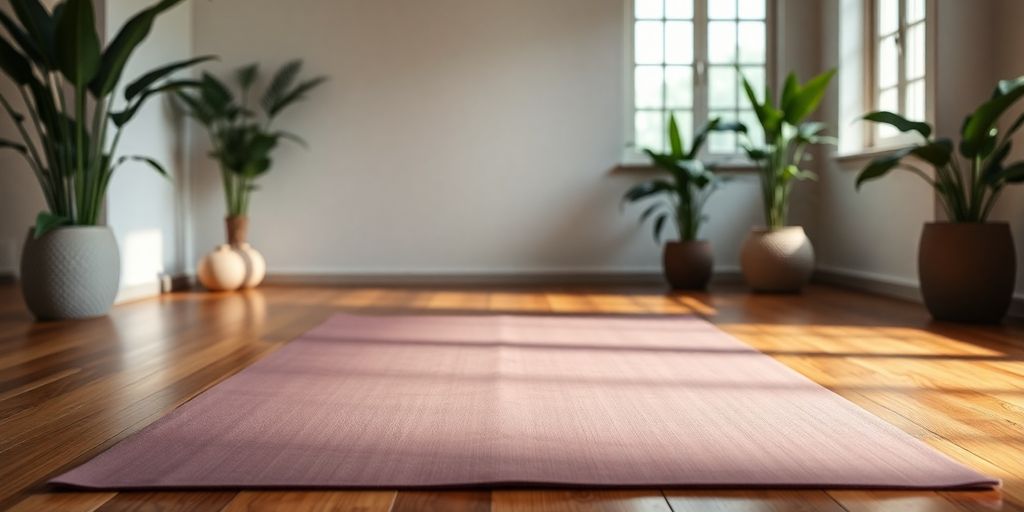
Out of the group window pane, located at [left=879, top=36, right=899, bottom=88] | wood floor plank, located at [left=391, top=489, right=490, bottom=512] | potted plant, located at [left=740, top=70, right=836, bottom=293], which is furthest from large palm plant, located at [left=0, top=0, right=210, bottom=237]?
window pane, located at [left=879, top=36, right=899, bottom=88]

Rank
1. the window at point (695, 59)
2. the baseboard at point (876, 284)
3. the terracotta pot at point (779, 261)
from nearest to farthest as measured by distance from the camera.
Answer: the baseboard at point (876, 284) < the terracotta pot at point (779, 261) < the window at point (695, 59)

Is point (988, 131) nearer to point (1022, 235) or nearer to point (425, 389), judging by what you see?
point (1022, 235)

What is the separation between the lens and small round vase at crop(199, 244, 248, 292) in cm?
526

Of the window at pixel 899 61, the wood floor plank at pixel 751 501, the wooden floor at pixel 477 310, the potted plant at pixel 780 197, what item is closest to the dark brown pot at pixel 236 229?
the wooden floor at pixel 477 310

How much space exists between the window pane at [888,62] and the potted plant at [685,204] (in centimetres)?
83

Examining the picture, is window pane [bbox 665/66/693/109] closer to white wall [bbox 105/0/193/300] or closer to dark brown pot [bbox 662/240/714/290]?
dark brown pot [bbox 662/240/714/290]

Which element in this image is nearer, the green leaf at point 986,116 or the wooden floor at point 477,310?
the wooden floor at point 477,310

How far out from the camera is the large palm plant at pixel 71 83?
3650mm

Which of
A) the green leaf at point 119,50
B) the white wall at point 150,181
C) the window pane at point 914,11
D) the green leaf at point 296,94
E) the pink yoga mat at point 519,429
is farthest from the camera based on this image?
the green leaf at point 296,94

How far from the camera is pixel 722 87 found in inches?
235

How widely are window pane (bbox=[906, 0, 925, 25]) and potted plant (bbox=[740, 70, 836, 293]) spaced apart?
1.51 ft

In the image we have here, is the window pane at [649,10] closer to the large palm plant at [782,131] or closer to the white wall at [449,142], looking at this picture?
the white wall at [449,142]

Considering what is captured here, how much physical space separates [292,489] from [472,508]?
0.30m

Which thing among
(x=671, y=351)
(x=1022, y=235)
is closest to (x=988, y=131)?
(x=1022, y=235)
